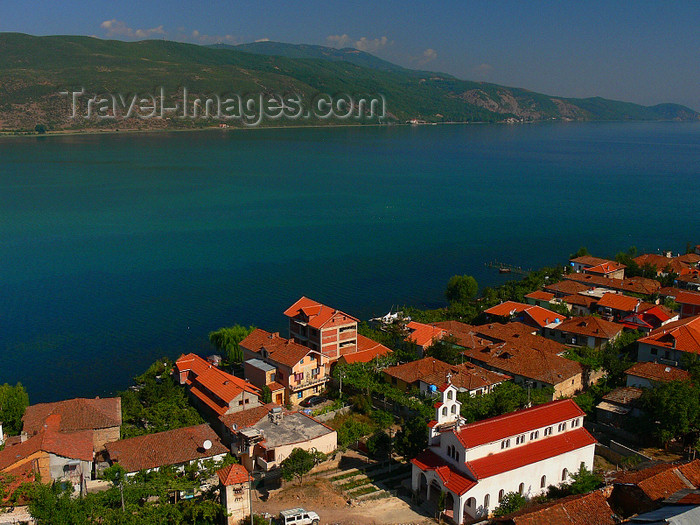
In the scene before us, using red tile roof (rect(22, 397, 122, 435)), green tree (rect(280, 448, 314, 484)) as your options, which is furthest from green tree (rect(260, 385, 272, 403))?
green tree (rect(280, 448, 314, 484))

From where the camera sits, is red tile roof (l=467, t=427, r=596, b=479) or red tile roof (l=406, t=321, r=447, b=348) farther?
red tile roof (l=406, t=321, r=447, b=348)

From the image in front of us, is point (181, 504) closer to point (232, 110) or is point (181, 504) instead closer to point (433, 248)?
point (433, 248)

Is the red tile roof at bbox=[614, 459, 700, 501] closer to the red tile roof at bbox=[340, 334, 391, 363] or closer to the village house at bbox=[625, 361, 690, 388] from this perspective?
the village house at bbox=[625, 361, 690, 388]

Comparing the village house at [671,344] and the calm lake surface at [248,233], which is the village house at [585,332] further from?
the calm lake surface at [248,233]

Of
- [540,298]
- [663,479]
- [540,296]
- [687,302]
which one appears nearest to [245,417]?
[663,479]

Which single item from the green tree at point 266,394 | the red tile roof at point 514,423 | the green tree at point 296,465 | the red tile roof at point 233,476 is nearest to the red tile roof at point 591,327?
the red tile roof at point 514,423

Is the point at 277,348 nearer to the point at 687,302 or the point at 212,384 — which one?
the point at 212,384

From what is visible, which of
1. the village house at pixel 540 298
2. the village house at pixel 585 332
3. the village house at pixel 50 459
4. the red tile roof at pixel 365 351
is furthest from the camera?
the village house at pixel 540 298
